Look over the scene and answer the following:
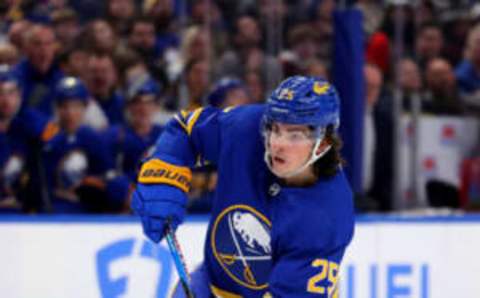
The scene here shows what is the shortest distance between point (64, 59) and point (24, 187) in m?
0.79

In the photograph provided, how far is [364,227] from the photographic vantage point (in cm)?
399

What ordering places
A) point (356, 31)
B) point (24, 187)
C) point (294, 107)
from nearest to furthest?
point (294, 107) < point (24, 187) < point (356, 31)

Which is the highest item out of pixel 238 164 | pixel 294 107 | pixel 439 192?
pixel 294 107

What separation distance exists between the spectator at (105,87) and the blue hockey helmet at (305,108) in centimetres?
256

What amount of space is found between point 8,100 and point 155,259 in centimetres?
119

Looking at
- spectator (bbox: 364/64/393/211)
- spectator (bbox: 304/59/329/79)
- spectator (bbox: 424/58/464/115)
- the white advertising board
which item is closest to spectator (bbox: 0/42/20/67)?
the white advertising board

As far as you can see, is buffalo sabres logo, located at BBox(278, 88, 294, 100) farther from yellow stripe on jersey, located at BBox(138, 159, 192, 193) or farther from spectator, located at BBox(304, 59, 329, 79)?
spectator, located at BBox(304, 59, 329, 79)

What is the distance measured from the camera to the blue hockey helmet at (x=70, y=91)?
4.43m

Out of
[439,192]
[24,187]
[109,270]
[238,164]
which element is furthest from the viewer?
[439,192]

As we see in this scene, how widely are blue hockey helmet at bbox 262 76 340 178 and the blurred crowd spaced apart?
2017 mm

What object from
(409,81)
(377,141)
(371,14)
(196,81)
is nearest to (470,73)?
(409,81)

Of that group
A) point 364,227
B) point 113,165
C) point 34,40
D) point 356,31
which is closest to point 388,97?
point 356,31

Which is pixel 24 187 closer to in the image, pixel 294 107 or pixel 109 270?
pixel 109 270

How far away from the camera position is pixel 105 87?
187 inches
